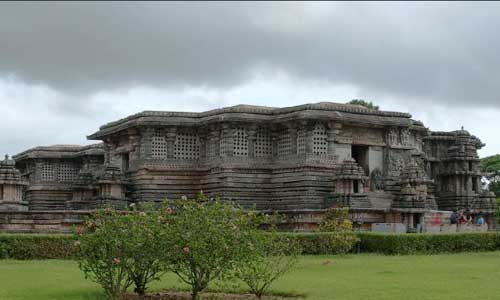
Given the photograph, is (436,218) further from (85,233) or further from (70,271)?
(85,233)

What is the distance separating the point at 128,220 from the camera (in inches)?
603

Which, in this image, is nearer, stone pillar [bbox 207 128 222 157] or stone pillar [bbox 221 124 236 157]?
stone pillar [bbox 221 124 236 157]

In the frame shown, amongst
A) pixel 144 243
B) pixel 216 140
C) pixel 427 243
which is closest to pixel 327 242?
pixel 427 243

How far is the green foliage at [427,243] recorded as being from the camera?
26703 mm

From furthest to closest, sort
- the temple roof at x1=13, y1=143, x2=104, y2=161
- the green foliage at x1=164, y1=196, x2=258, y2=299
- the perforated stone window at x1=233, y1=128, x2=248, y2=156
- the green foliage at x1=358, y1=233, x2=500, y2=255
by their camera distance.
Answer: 1. the temple roof at x1=13, y1=143, x2=104, y2=161
2. the perforated stone window at x1=233, y1=128, x2=248, y2=156
3. the green foliage at x1=358, y1=233, x2=500, y2=255
4. the green foliage at x1=164, y1=196, x2=258, y2=299

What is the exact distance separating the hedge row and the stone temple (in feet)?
17.6

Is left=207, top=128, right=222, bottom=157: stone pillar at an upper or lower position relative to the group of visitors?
upper

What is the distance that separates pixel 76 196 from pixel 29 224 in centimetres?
1313

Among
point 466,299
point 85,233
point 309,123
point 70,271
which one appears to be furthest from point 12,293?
point 309,123

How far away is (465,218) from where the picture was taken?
127ft

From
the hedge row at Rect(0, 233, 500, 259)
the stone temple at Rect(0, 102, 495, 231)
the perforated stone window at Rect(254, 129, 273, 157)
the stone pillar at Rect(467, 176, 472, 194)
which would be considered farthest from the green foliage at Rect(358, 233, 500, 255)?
the stone pillar at Rect(467, 176, 472, 194)

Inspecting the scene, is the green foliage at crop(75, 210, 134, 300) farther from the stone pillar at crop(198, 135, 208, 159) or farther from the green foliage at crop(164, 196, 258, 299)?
the stone pillar at crop(198, 135, 208, 159)

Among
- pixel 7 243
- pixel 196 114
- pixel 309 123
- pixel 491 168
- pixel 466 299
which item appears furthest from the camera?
pixel 491 168

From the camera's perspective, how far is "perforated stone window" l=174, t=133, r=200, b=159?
125 feet
